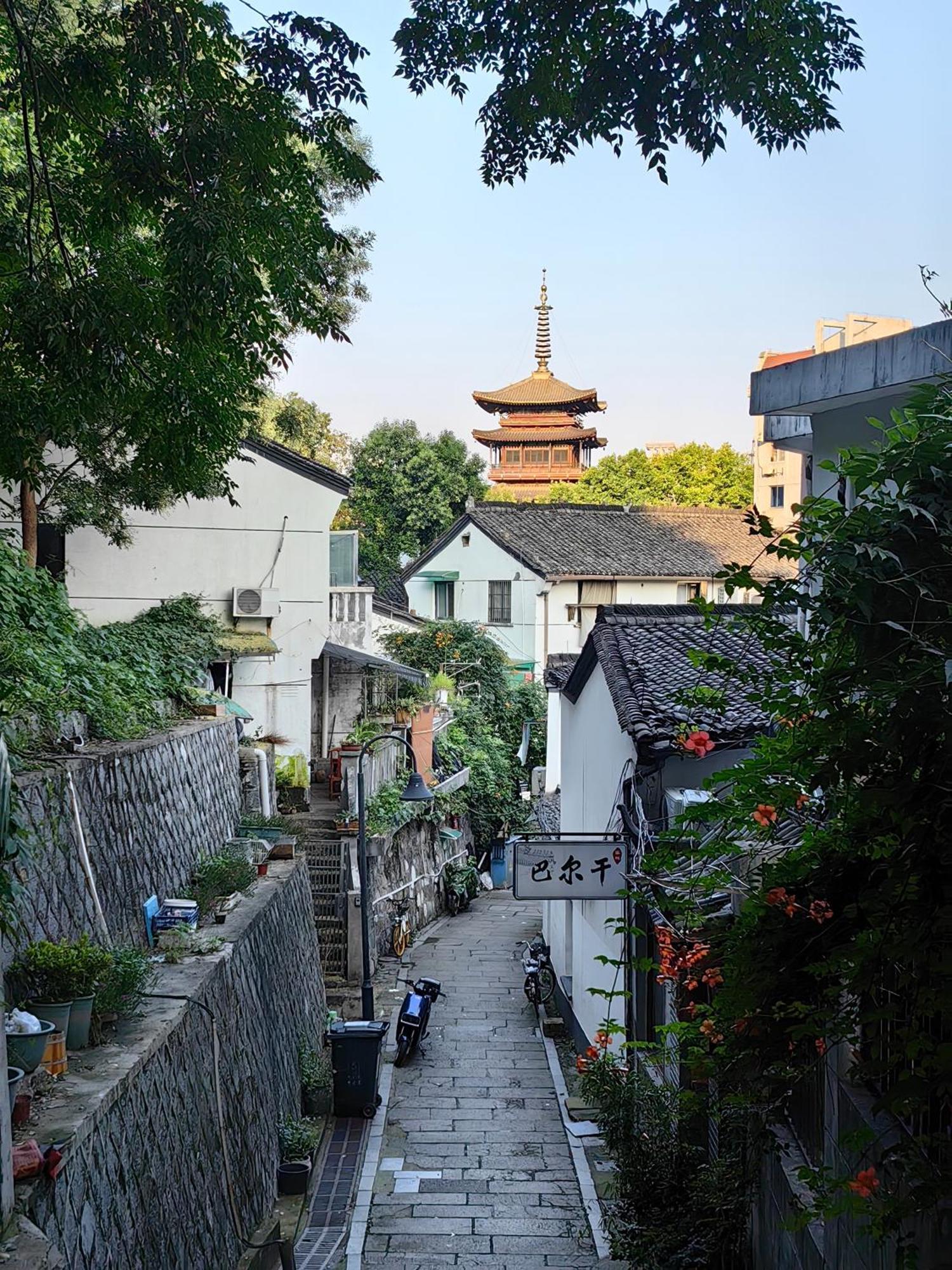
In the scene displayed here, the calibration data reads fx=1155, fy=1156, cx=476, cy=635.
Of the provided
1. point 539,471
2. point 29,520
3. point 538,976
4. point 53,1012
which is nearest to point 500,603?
point 539,471

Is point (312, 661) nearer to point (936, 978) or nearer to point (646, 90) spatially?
point (646, 90)

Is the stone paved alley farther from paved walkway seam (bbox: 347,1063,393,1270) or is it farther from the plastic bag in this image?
the plastic bag

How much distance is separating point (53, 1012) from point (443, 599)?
36.2m

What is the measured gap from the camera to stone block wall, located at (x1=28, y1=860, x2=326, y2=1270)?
20.7 ft

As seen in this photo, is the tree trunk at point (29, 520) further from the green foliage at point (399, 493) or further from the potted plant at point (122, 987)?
the green foliage at point (399, 493)

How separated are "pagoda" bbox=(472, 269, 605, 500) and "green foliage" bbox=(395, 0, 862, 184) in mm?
50025

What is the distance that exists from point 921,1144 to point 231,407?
23.3ft

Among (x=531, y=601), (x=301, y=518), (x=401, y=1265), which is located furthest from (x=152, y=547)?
(x=531, y=601)

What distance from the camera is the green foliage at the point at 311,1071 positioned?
46.5 ft

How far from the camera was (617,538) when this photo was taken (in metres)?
40.8

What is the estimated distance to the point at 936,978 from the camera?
11.8 feet

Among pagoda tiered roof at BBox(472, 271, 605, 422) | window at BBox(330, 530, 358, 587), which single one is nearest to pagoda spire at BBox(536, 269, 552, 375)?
pagoda tiered roof at BBox(472, 271, 605, 422)

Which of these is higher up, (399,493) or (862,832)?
(399,493)

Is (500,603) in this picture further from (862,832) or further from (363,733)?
(862,832)
